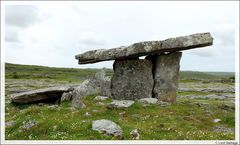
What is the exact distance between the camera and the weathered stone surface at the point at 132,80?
30766 millimetres

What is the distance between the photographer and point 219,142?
1784 cm

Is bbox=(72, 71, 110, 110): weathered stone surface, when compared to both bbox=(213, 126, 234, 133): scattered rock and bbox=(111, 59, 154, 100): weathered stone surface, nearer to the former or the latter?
bbox=(111, 59, 154, 100): weathered stone surface

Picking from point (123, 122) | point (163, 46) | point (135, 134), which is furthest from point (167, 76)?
point (135, 134)

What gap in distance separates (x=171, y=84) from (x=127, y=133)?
13286 millimetres

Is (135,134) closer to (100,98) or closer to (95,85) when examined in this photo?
(100,98)

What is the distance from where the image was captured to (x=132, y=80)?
31.1m

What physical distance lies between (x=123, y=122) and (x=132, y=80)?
9831 mm

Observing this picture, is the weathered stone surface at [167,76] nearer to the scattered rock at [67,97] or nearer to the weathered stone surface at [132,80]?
the weathered stone surface at [132,80]

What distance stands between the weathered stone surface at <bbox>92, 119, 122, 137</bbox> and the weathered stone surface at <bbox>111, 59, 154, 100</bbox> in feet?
36.8

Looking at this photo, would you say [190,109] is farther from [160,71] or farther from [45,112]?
[45,112]

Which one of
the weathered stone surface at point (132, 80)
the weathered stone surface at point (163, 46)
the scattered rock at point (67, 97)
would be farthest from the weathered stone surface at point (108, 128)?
the weathered stone surface at point (132, 80)

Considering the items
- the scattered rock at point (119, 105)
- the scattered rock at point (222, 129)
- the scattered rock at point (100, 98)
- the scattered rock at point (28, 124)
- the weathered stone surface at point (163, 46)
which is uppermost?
the weathered stone surface at point (163, 46)

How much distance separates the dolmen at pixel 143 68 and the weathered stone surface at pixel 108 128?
11.0m

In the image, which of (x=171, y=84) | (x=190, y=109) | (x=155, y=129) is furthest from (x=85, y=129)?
(x=171, y=84)
